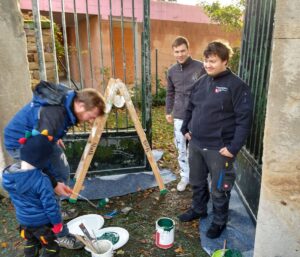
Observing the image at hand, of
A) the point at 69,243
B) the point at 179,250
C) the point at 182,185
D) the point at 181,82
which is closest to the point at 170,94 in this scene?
the point at 181,82

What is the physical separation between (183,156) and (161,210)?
77 centimetres

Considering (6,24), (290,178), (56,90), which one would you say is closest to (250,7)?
(290,178)

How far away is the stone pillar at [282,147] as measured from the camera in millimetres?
1715

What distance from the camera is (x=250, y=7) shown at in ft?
11.7

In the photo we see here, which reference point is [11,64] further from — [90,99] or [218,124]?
[218,124]

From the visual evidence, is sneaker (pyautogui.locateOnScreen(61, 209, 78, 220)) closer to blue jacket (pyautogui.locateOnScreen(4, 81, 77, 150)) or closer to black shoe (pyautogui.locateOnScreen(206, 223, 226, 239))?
blue jacket (pyautogui.locateOnScreen(4, 81, 77, 150))

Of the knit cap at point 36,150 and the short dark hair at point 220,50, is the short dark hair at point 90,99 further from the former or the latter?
the short dark hair at point 220,50

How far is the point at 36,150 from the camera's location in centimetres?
196

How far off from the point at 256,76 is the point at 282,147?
1666 mm

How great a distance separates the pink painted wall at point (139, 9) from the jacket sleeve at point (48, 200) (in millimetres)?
7017

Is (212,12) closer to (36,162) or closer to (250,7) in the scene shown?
(250,7)

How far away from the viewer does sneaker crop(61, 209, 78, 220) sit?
3.32m

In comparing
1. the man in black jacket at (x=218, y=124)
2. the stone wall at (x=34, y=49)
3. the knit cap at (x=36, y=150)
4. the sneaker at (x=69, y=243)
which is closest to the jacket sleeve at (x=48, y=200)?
the knit cap at (x=36, y=150)

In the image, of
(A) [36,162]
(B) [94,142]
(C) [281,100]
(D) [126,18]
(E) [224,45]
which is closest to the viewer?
(C) [281,100]
